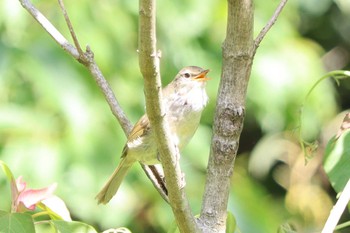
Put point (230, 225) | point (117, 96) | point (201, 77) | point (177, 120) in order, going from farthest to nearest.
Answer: point (117, 96) < point (201, 77) < point (177, 120) < point (230, 225)

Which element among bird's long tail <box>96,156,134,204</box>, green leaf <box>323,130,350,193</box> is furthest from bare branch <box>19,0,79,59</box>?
bird's long tail <box>96,156,134,204</box>

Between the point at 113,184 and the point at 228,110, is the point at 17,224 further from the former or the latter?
the point at 113,184

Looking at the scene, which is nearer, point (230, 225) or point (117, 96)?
point (230, 225)

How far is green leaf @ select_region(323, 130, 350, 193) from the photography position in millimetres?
1478

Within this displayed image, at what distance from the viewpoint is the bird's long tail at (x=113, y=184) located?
7.87 feet

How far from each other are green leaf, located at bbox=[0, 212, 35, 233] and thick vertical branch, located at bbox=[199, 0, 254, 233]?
0.26 metres

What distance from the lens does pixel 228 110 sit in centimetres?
128

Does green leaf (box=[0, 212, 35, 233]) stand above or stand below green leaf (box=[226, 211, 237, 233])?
above

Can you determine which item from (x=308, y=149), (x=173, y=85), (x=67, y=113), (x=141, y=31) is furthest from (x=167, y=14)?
(x=141, y=31)

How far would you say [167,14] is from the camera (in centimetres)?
335

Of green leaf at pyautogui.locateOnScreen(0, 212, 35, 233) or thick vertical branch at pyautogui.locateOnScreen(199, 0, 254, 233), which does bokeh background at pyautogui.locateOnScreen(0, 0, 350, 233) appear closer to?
thick vertical branch at pyautogui.locateOnScreen(199, 0, 254, 233)

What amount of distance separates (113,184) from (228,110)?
1235 mm

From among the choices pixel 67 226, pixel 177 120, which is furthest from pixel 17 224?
Answer: pixel 177 120

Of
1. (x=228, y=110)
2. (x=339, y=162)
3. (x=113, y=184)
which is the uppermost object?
(x=228, y=110)
